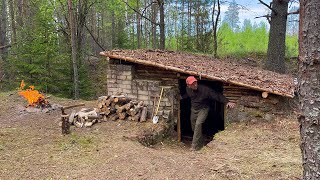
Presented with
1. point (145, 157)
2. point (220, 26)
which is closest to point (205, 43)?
point (220, 26)

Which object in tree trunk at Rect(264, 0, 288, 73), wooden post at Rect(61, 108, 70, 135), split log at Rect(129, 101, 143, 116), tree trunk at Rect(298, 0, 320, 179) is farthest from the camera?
tree trunk at Rect(264, 0, 288, 73)

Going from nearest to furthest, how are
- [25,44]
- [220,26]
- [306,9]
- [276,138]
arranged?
[306,9] < [276,138] < [25,44] < [220,26]

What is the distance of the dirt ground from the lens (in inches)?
195

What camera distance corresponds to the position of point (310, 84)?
8.21 feet

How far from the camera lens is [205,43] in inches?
715

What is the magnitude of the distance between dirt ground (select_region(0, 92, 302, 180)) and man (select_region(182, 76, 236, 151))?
44cm

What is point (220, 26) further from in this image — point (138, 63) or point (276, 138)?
point (276, 138)

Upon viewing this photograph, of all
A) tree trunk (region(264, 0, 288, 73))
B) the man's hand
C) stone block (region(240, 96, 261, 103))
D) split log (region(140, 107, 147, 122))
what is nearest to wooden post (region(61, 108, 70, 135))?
split log (region(140, 107, 147, 122))

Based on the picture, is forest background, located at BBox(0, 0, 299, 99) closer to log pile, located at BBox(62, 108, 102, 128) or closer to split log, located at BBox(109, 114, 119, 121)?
log pile, located at BBox(62, 108, 102, 128)

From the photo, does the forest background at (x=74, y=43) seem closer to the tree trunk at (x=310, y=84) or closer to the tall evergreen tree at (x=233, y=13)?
the tall evergreen tree at (x=233, y=13)

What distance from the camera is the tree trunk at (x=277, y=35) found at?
465 inches

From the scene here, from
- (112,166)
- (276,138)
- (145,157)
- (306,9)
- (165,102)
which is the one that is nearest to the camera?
(306,9)

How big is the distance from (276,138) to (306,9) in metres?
4.49

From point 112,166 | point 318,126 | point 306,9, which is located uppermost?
point 306,9
